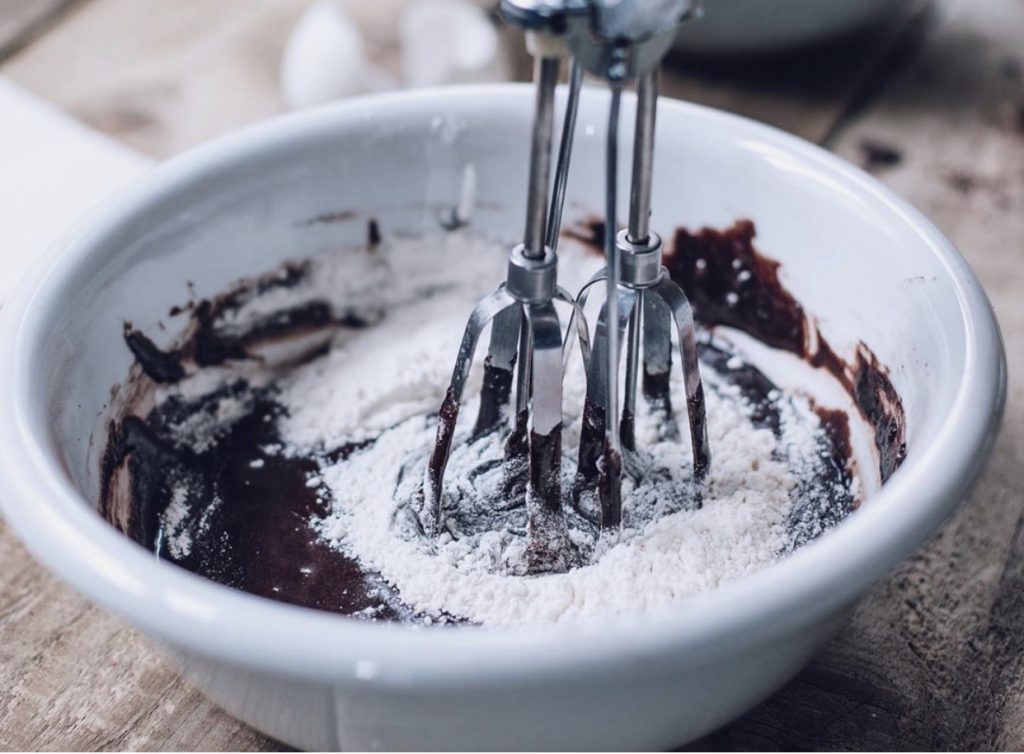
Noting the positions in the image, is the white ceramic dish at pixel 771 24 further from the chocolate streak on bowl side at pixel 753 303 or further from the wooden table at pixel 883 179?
the chocolate streak on bowl side at pixel 753 303

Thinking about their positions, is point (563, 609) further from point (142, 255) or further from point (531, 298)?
point (142, 255)

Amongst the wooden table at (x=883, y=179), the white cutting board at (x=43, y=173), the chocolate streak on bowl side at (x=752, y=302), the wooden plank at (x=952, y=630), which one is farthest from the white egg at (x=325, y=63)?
the wooden plank at (x=952, y=630)

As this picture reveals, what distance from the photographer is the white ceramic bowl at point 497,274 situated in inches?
12.5

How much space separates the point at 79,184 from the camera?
65 cm

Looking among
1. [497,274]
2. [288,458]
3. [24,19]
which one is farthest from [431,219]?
[24,19]

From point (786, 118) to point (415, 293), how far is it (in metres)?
0.35

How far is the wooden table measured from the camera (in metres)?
0.44

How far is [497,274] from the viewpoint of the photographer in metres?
0.61

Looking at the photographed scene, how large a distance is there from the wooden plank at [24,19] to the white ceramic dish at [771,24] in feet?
1.62

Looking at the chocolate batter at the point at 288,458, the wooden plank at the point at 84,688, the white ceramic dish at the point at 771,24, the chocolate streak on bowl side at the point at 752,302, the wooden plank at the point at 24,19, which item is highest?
the white ceramic dish at the point at 771,24

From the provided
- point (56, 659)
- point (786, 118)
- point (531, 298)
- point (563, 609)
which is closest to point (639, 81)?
point (531, 298)

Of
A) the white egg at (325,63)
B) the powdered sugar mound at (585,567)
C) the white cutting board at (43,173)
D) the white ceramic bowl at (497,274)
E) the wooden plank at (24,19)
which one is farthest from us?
the wooden plank at (24,19)

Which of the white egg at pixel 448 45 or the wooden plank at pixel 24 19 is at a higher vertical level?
the white egg at pixel 448 45

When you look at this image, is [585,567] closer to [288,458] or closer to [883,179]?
[288,458]
